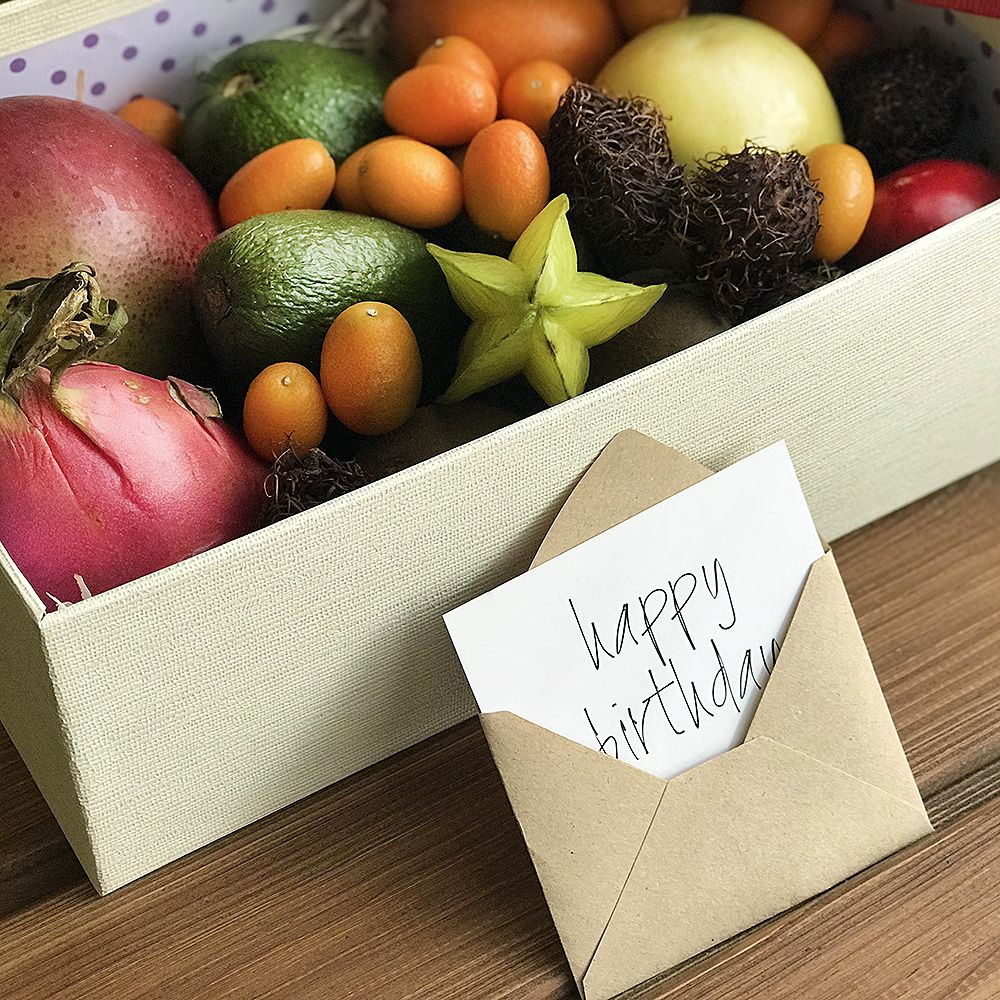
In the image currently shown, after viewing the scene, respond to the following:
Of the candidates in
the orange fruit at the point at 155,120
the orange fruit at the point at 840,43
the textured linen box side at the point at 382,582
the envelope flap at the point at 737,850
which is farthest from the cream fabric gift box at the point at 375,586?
the orange fruit at the point at 155,120

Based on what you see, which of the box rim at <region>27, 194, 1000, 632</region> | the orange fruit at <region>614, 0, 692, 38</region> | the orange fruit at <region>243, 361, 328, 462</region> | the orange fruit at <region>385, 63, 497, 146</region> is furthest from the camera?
the orange fruit at <region>614, 0, 692, 38</region>

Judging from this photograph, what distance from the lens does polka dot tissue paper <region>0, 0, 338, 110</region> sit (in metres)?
0.71

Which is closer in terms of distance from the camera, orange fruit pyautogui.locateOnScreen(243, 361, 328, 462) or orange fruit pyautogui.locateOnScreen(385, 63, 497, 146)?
orange fruit pyautogui.locateOnScreen(243, 361, 328, 462)

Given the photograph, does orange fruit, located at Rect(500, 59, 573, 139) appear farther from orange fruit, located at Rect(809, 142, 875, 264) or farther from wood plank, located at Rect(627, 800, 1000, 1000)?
wood plank, located at Rect(627, 800, 1000, 1000)

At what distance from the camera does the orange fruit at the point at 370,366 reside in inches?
21.7

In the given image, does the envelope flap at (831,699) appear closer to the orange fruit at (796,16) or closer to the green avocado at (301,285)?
the green avocado at (301,285)

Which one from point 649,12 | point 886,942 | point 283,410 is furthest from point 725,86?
point 886,942

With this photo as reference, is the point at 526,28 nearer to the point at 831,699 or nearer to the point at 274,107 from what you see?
the point at 274,107

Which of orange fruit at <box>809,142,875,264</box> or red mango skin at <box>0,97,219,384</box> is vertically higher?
red mango skin at <box>0,97,219,384</box>

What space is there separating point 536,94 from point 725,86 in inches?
4.1

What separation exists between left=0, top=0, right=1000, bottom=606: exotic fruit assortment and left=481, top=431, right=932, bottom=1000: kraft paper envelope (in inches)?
3.6

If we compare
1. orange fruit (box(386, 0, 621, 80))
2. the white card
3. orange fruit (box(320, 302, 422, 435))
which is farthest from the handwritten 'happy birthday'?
orange fruit (box(386, 0, 621, 80))

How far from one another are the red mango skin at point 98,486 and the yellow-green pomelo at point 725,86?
324 mm

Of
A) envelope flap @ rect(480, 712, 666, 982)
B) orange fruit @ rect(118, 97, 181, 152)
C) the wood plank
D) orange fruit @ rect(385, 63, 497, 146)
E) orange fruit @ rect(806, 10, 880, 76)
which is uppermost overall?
orange fruit @ rect(118, 97, 181, 152)
